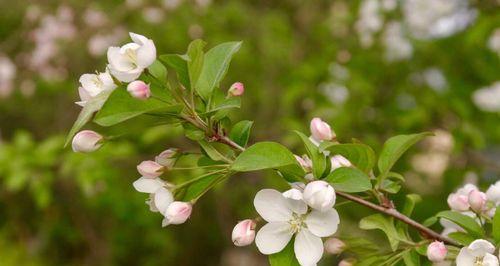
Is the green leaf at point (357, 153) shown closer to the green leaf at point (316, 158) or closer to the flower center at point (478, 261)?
the green leaf at point (316, 158)

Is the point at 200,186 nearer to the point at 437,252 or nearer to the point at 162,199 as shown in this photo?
the point at 162,199

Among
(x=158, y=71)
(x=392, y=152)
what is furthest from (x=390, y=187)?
(x=158, y=71)

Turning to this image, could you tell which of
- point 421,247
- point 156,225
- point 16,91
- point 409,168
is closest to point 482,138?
point 409,168

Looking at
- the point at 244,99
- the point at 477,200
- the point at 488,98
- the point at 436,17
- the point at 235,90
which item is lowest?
the point at 244,99

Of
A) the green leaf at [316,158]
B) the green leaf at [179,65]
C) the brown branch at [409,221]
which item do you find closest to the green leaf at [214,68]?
the green leaf at [179,65]

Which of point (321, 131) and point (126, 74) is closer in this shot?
point (126, 74)

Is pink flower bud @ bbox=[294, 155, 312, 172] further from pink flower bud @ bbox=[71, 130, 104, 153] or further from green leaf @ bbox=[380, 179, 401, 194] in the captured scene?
pink flower bud @ bbox=[71, 130, 104, 153]
